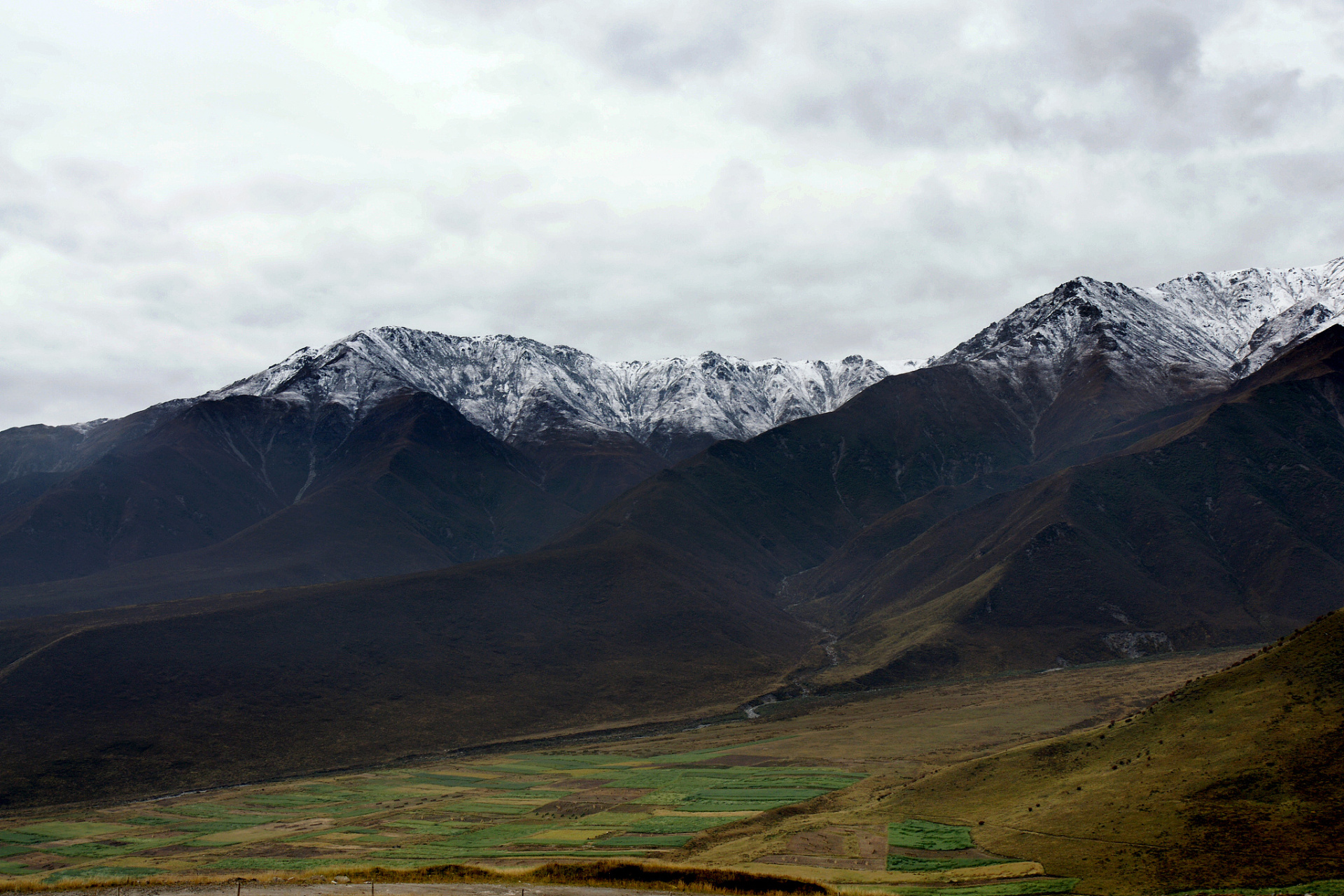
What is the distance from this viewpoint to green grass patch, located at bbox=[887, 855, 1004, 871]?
52281mm

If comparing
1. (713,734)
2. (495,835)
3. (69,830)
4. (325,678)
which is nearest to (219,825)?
(69,830)

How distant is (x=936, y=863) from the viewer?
53469 mm

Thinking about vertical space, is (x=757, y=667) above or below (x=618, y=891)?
below

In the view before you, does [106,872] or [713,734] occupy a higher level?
[106,872]

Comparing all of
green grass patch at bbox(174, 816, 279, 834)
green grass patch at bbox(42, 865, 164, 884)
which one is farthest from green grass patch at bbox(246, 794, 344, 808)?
green grass patch at bbox(42, 865, 164, 884)

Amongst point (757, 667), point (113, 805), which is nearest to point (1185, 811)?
point (113, 805)

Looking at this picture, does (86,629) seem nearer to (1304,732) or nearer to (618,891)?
(618,891)

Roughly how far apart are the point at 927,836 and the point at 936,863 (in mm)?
6218

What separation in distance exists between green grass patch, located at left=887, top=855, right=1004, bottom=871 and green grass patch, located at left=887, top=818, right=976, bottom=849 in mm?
2441

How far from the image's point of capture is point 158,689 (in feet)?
455

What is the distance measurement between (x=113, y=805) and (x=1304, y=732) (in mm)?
111861

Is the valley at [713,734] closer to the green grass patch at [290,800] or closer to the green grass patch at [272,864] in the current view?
the green grass patch at [272,864]

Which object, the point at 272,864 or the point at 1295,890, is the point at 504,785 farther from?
the point at 1295,890

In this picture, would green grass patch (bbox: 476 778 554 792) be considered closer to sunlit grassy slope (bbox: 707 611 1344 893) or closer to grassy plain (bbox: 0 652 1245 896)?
grassy plain (bbox: 0 652 1245 896)
